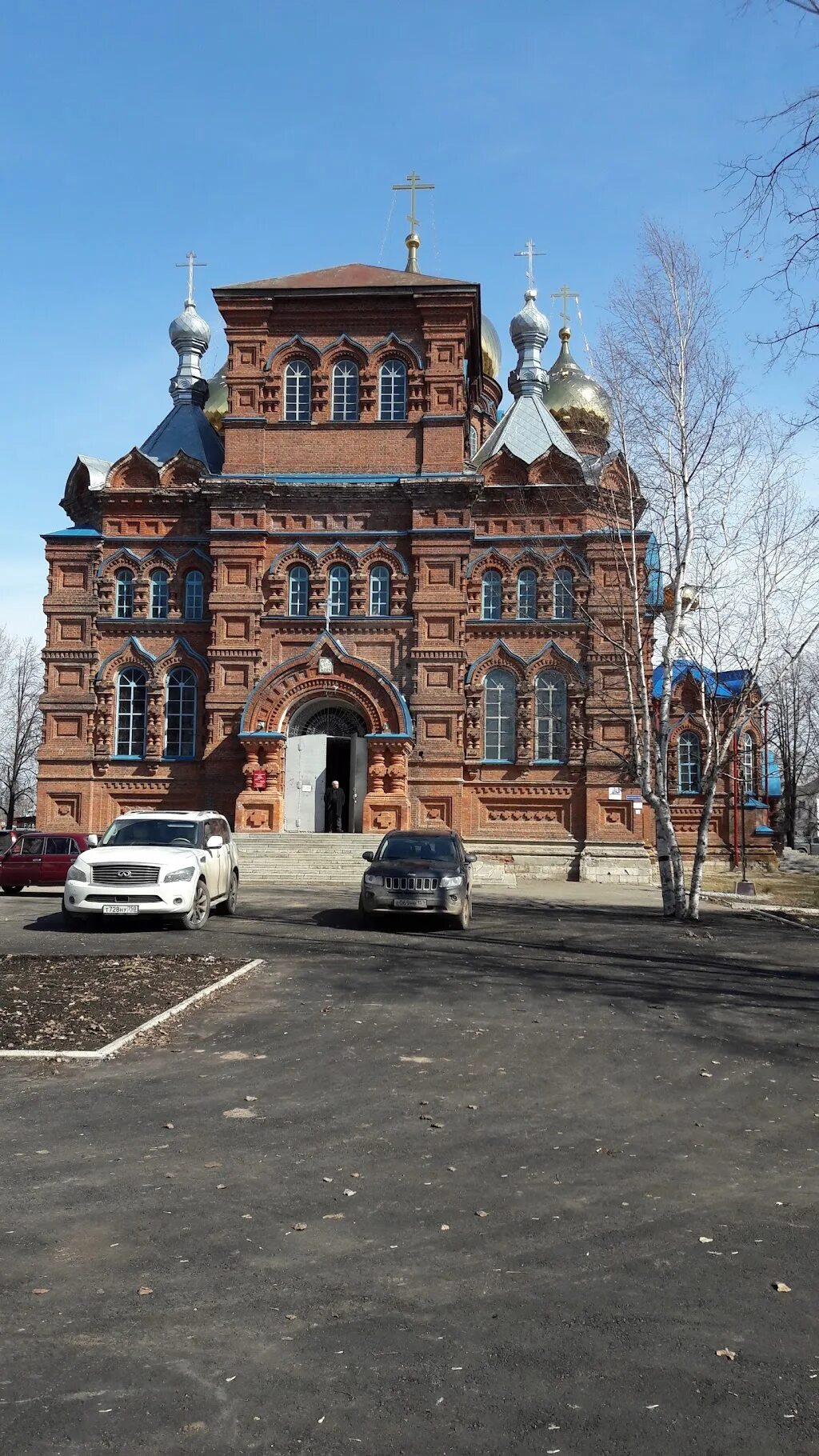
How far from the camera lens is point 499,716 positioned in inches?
1233

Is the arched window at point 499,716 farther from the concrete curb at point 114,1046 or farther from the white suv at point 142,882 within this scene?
the concrete curb at point 114,1046

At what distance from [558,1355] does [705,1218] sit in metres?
1.60

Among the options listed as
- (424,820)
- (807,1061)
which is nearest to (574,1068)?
(807,1061)

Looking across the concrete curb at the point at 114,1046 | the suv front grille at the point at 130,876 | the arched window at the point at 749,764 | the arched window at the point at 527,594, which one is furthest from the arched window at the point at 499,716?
the concrete curb at the point at 114,1046

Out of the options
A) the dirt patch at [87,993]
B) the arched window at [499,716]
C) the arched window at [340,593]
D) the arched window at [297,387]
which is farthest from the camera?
the arched window at [297,387]

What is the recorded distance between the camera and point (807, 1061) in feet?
27.6

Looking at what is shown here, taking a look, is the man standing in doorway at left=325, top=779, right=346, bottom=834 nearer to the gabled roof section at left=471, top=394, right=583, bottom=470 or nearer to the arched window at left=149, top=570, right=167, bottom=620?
the arched window at left=149, top=570, right=167, bottom=620

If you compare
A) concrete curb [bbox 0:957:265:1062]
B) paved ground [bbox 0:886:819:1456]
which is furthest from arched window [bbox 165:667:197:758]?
paved ground [bbox 0:886:819:1456]

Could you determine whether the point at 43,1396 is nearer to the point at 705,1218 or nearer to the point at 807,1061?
the point at 705,1218

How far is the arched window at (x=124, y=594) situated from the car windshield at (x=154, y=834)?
16279 millimetres

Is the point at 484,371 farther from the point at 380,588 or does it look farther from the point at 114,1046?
the point at 114,1046

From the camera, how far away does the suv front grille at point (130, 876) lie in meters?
15.1

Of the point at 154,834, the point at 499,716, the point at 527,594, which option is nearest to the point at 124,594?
the point at 499,716

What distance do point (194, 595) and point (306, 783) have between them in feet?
20.6
